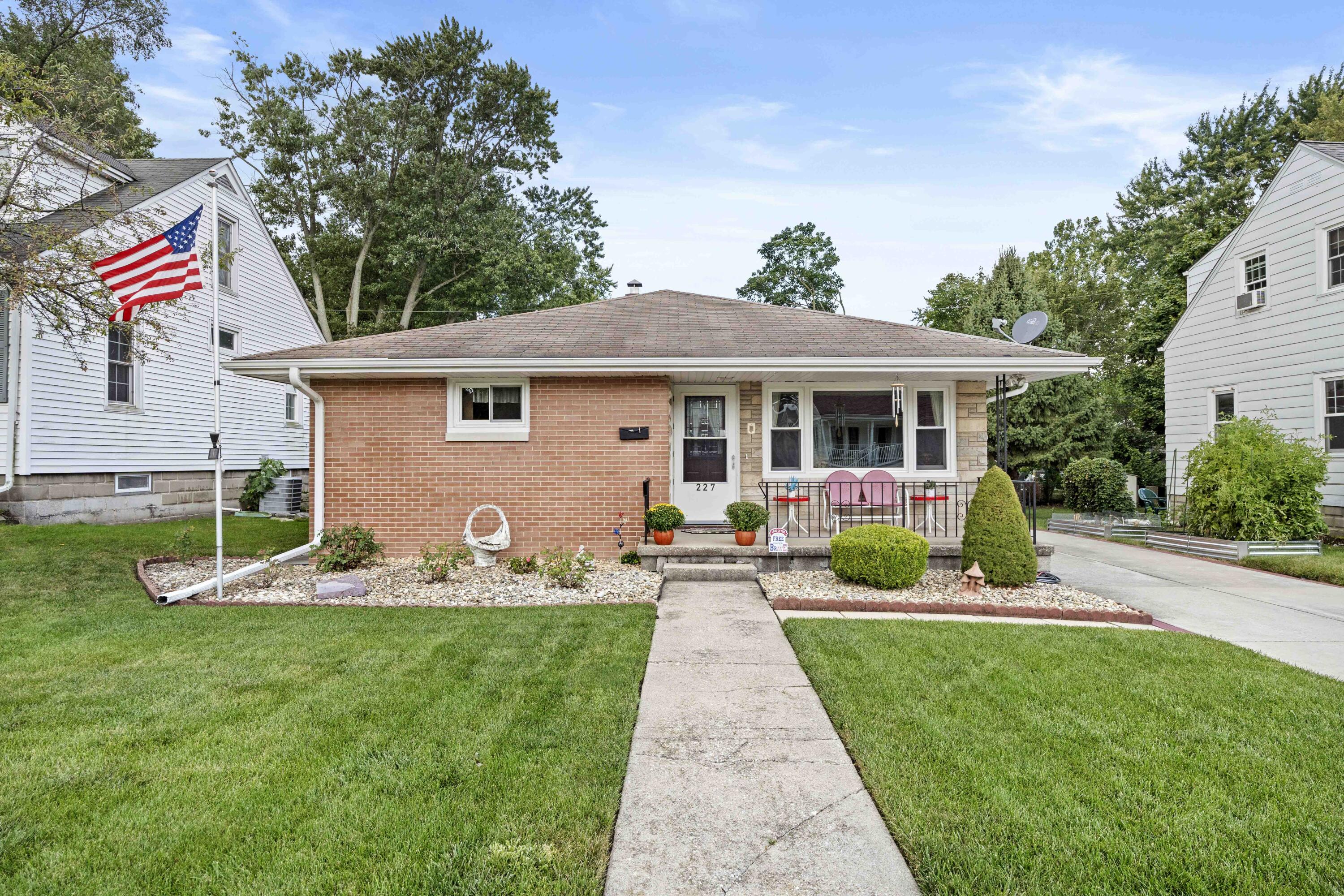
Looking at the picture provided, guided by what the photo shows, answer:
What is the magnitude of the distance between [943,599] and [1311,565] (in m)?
6.07

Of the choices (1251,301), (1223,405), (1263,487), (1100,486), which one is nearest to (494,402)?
(1263,487)

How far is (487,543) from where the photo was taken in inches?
307

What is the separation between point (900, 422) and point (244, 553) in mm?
10022

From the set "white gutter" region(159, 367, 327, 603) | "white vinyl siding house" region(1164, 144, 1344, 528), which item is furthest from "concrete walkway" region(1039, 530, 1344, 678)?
"white gutter" region(159, 367, 327, 603)

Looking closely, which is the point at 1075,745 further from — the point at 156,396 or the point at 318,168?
the point at 318,168

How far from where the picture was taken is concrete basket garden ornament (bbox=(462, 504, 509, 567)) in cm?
769

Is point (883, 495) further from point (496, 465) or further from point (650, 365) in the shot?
point (496, 465)

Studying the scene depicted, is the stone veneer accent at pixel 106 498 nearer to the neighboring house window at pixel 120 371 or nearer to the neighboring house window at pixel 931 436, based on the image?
the neighboring house window at pixel 120 371

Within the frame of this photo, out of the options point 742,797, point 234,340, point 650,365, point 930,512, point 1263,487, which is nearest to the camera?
point 742,797

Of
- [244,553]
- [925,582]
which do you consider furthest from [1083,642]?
[244,553]

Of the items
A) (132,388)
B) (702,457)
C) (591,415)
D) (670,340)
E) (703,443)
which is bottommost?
(702,457)

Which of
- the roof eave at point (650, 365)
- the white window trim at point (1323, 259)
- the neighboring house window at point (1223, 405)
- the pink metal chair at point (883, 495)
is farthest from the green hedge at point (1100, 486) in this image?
the pink metal chair at point (883, 495)

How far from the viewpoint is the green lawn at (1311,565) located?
7.75 meters

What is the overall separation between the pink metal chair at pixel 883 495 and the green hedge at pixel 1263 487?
5.66 m
